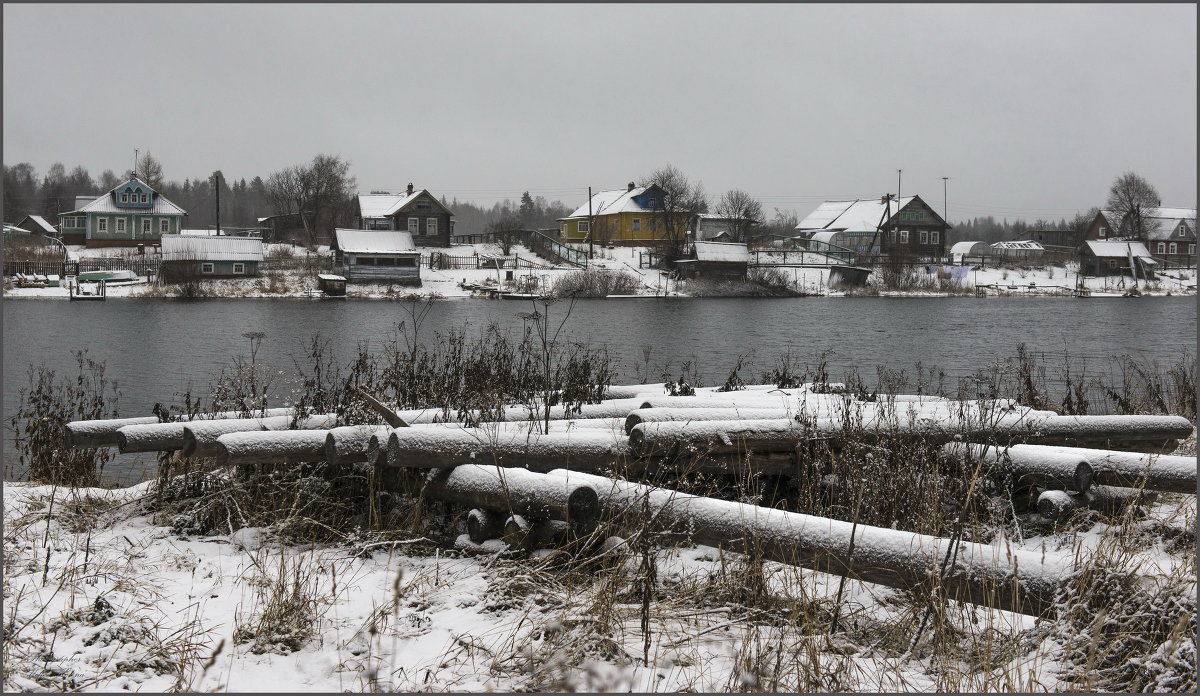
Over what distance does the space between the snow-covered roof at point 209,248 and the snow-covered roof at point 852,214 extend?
57158mm

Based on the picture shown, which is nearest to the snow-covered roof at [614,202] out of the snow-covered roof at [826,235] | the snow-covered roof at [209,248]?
the snow-covered roof at [826,235]

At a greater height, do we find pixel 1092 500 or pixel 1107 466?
pixel 1107 466

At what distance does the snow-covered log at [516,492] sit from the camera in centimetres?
527

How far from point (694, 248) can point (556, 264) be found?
12.1m

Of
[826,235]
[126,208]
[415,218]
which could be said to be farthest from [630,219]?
[126,208]

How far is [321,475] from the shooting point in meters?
6.55

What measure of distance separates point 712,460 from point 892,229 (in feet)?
276

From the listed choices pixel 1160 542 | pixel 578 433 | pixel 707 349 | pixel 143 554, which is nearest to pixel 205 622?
pixel 143 554

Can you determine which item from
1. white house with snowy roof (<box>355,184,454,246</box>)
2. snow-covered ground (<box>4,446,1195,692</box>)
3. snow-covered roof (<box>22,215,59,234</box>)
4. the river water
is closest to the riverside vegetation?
snow-covered ground (<box>4,446,1195,692</box>)

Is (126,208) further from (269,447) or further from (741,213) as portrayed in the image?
(269,447)

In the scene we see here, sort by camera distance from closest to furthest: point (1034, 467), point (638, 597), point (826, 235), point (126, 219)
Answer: point (638, 597) → point (1034, 467) → point (126, 219) → point (826, 235)

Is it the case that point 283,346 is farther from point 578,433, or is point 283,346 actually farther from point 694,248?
point 694,248

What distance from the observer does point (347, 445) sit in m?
6.32

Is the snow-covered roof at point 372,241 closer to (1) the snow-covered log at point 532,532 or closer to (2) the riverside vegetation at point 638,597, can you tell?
(2) the riverside vegetation at point 638,597
